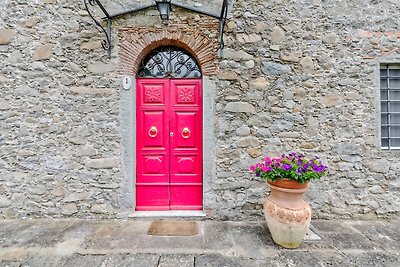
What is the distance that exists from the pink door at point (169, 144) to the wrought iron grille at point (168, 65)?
0.11 meters

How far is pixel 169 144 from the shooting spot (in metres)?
3.30

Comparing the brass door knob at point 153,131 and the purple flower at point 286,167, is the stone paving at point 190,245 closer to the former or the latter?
the purple flower at point 286,167

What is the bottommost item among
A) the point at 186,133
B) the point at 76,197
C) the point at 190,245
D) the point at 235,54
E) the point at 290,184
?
the point at 190,245

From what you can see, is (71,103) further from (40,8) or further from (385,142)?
(385,142)

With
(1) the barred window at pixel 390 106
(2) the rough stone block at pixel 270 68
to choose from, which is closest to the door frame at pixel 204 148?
(2) the rough stone block at pixel 270 68

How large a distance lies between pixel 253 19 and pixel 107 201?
346 cm

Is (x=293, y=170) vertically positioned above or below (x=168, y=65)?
below

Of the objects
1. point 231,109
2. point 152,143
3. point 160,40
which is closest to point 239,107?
point 231,109

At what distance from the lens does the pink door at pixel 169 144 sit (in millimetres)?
3295

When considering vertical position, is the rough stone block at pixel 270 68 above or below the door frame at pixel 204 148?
above

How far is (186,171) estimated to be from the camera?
10.9 feet

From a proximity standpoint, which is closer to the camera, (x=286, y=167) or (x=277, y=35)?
(x=286, y=167)

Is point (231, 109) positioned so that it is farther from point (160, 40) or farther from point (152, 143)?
point (160, 40)

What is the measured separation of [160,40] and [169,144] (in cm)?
156
